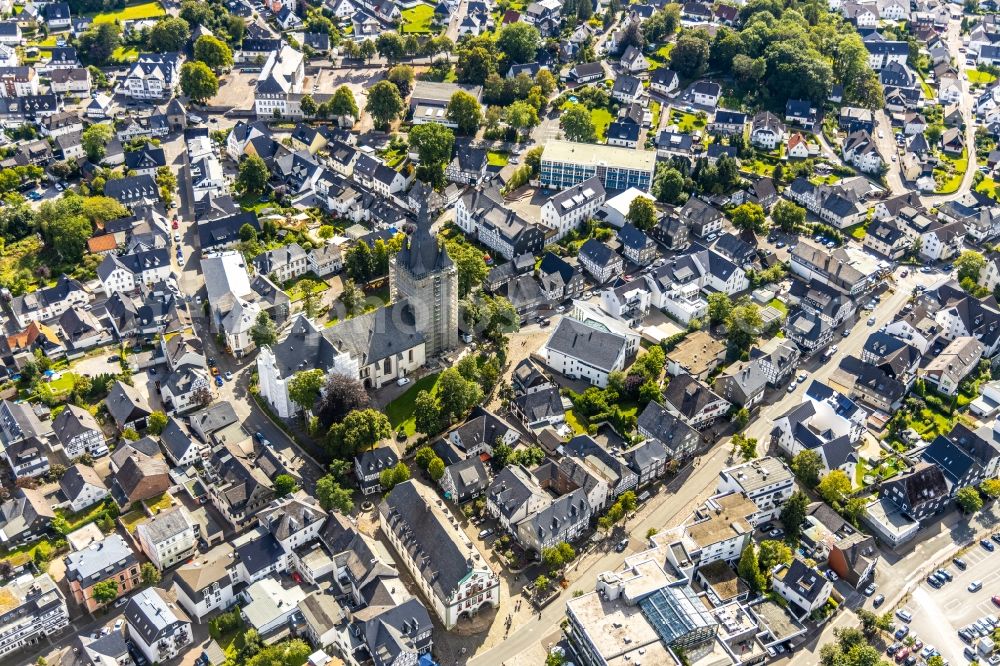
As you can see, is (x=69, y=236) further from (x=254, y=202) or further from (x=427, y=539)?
(x=427, y=539)

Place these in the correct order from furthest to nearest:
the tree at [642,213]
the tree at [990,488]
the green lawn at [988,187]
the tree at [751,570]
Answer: the green lawn at [988,187] → the tree at [642,213] → the tree at [990,488] → the tree at [751,570]

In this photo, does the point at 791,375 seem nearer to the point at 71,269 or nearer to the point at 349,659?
the point at 349,659

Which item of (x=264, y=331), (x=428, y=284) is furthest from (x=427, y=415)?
(x=264, y=331)

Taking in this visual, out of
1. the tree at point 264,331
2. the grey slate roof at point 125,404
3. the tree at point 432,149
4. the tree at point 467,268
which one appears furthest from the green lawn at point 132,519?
the tree at point 432,149

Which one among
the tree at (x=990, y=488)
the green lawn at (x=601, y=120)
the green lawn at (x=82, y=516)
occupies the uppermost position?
the green lawn at (x=601, y=120)

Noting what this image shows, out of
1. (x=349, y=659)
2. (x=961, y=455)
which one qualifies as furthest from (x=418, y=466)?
(x=961, y=455)

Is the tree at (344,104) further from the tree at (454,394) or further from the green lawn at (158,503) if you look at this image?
the green lawn at (158,503)
